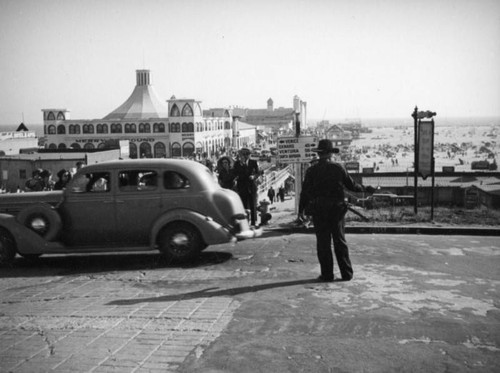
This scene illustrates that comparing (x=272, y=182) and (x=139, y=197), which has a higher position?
(x=139, y=197)

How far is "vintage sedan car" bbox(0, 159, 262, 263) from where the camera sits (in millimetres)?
6684

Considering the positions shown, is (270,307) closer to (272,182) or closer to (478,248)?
(478,248)

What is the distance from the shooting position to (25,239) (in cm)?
670

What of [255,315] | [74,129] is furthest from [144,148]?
[255,315]

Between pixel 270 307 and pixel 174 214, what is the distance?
240 centimetres

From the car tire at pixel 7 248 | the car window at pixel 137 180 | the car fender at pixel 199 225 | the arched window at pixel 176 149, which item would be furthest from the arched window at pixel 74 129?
the car fender at pixel 199 225

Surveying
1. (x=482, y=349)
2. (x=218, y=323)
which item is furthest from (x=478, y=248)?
(x=218, y=323)

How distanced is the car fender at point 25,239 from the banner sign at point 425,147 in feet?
22.8

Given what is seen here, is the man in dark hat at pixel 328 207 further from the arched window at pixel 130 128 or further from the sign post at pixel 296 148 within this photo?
the arched window at pixel 130 128

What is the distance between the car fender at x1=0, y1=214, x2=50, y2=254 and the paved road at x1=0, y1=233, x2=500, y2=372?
0.78 ft

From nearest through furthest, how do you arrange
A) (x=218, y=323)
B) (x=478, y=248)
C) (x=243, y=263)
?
(x=218, y=323)
(x=243, y=263)
(x=478, y=248)

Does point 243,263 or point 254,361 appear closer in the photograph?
point 254,361

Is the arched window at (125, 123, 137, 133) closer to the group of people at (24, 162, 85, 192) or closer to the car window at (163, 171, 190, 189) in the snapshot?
the group of people at (24, 162, 85, 192)

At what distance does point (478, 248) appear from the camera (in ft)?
23.5
